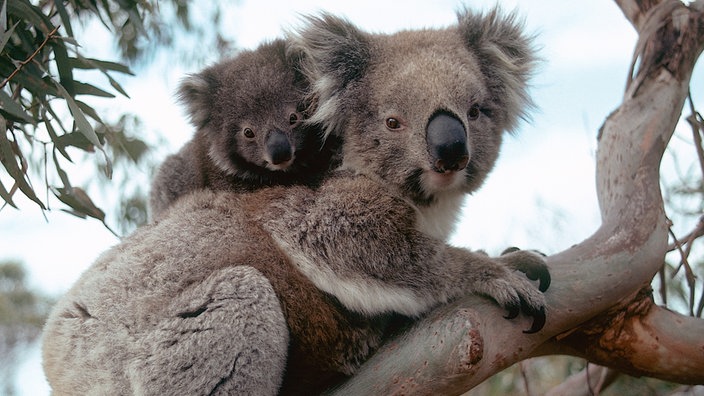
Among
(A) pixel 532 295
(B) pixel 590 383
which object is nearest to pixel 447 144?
(A) pixel 532 295

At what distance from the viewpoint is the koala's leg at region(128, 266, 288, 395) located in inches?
89.8

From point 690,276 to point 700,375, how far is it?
2.34 ft

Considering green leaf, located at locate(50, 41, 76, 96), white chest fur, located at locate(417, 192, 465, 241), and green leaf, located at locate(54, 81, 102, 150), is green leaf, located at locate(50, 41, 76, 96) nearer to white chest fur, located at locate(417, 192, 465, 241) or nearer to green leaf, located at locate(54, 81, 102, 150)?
green leaf, located at locate(54, 81, 102, 150)

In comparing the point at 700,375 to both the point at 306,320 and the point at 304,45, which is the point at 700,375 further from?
the point at 304,45

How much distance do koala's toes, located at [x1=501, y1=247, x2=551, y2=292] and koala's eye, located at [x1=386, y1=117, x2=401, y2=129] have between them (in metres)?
0.68

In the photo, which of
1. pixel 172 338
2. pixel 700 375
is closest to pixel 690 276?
pixel 700 375

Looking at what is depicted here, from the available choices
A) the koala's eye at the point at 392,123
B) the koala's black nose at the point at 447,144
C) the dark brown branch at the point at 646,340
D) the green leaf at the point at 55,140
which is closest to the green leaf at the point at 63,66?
the green leaf at the point at 55,140

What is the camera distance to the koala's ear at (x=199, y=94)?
338 centimetres

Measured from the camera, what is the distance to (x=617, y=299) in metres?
2.66

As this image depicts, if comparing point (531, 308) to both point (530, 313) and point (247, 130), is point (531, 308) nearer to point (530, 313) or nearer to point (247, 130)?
point (530, 313)

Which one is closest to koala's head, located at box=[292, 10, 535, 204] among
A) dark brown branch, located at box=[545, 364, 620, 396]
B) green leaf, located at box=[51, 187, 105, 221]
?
green leaf, located at box=[51, 187, 105, 221]

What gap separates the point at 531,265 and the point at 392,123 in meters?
0.77

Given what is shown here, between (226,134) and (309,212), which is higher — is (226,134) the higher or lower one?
the higher one

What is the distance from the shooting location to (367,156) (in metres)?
2.70
